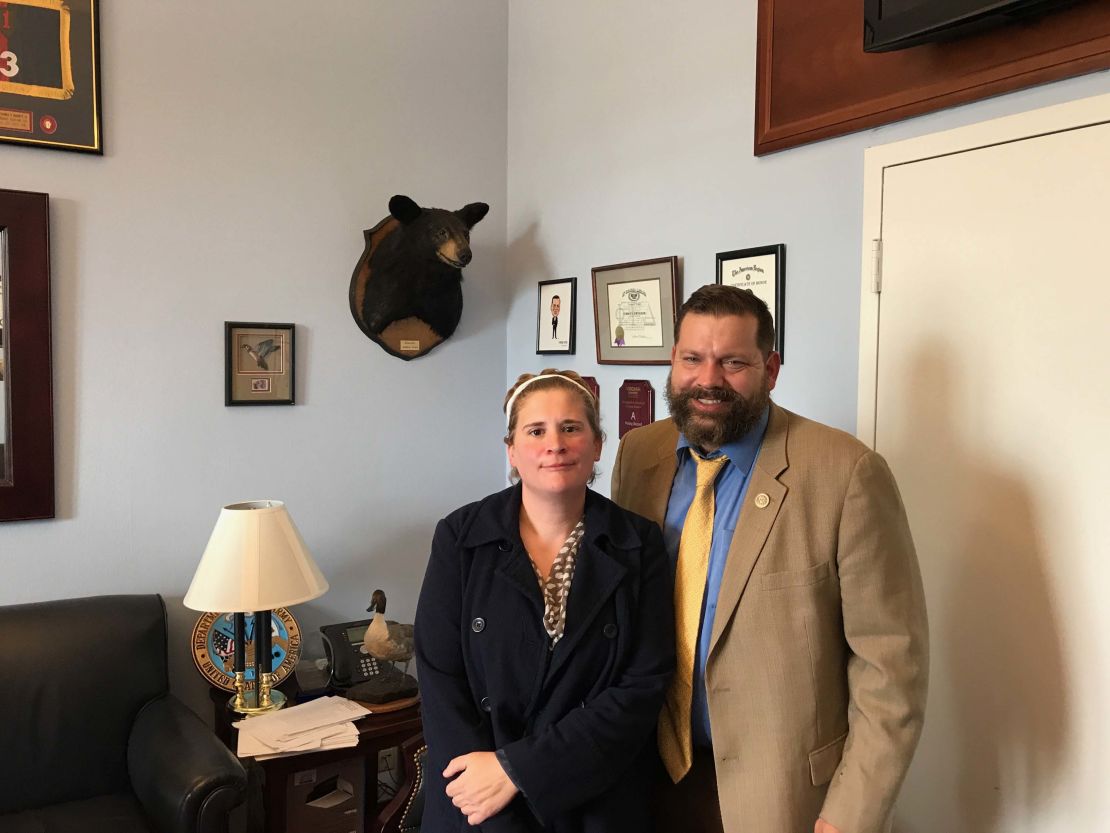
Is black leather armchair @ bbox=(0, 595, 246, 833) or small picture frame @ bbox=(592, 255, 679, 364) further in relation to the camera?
small picture frame @ bbox=(592, 255, 679, 364)

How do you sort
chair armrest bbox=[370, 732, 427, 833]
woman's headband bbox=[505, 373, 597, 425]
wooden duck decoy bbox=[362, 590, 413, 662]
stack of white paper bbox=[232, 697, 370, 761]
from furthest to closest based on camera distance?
wooden duck decoy bbox=[362, 590, 413, 662] → chair armrest bbox=[370, 732, 427, 833] → stack of white paper bbox=[232, 697, 370, 761] → woman's headband bbox=[505, 373, 597, 425]

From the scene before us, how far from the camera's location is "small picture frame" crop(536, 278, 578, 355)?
2.73m

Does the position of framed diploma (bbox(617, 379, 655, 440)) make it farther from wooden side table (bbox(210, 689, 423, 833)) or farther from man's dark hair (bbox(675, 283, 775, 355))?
wooden side table (bbox(210, 689, 423, 833))

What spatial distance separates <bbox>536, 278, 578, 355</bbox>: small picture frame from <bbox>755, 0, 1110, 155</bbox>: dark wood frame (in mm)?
844

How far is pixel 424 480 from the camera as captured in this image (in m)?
2.94

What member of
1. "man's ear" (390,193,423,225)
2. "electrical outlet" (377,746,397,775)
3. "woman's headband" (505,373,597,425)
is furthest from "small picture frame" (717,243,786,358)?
"electrical outlet" (377,746,397,775)

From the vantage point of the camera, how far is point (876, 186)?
179 centimetres

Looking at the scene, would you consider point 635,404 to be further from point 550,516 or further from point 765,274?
point 550,516

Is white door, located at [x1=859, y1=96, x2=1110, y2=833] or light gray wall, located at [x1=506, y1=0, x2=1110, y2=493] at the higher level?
light gray wall, located at [x1=506, y1=0, x2=1110, y2=493]

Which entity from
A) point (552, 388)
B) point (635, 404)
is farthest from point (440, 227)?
point (552, 388)

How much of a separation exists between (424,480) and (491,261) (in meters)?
0.82

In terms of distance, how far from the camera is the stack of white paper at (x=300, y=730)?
83.2 inches

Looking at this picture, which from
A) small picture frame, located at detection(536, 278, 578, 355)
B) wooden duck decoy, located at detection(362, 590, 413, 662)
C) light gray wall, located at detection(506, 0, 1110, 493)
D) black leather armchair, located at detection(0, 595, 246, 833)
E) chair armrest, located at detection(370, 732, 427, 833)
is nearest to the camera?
light gray wall, located at detection(506, 0, 1110, 493)

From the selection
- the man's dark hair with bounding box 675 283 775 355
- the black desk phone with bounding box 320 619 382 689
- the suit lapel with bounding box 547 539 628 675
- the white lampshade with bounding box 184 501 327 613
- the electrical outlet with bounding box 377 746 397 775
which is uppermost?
the man's dark hair with bounding box 675 283 775 355
